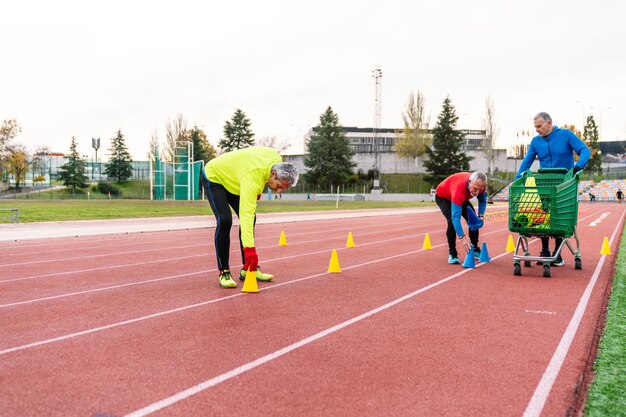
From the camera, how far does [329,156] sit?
70.2 m

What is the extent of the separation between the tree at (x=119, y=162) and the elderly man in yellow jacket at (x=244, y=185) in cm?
7368

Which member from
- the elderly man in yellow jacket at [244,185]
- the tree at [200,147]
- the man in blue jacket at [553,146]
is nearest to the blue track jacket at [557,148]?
the man in blue jacket at [553,146]

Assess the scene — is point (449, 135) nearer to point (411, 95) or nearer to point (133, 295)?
point (411, 95)

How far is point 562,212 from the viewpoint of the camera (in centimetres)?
751

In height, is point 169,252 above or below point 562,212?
below

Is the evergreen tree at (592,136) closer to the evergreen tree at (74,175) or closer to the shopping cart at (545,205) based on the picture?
the evergreen tree at (74,175)

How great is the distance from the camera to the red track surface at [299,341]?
3158 millimetres

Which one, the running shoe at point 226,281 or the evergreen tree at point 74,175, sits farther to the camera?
the evergreen tree at point 74,175

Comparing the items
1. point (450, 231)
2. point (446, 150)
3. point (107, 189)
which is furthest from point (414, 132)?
point (450, 231)

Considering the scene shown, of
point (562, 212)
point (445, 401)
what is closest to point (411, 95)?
point (562, 212)

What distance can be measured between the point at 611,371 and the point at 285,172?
368 centimetres

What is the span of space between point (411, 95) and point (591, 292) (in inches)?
2829

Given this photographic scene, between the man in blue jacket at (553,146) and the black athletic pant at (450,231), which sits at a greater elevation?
the man in blue jacket at (553,146)

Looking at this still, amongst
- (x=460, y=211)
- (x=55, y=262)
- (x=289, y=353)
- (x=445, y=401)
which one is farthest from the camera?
(x=55, y=262)
